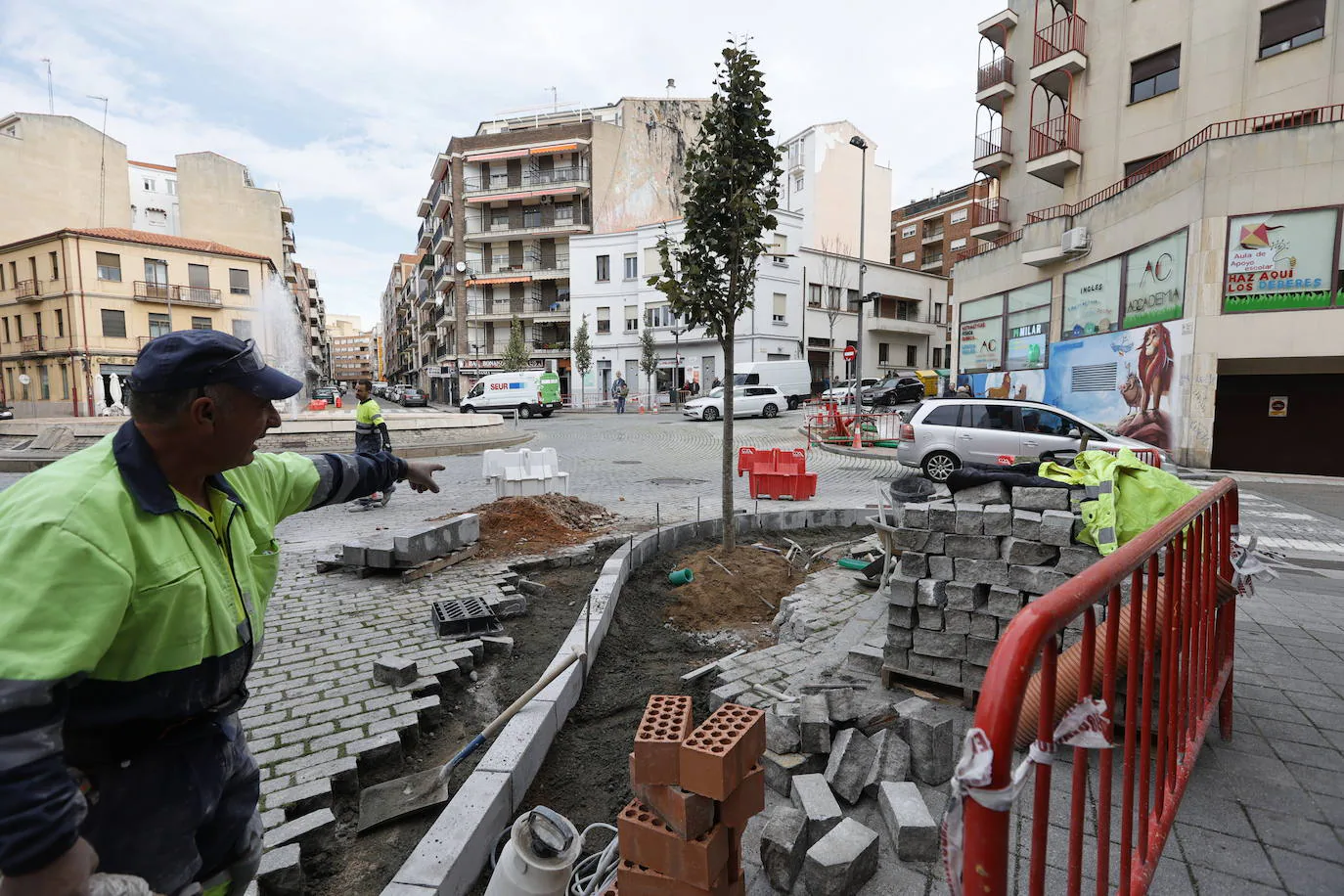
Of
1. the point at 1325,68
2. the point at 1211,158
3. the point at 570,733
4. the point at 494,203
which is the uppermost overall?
the point at 494,203

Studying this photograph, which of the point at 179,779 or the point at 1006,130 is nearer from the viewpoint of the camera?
the point at 179,779

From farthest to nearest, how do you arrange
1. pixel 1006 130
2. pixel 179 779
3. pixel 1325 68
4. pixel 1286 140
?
pixel 1006 130 → pixel 1325 68 → pixel 1286 140 → pixel 179 779

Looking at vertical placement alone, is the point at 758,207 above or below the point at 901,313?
below

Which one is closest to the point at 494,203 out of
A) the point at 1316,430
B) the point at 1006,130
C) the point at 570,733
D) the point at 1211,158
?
the point at 1006,130

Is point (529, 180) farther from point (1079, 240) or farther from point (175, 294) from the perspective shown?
point (1079, 240)

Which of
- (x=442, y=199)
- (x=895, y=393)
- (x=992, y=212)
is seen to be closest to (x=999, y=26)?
(x=992, y=212)

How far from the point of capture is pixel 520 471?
990 centimetres

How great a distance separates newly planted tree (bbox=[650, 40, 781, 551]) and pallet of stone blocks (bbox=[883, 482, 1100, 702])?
3.09m

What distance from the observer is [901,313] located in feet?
166

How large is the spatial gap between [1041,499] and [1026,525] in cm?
20

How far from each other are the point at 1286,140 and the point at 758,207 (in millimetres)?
14942

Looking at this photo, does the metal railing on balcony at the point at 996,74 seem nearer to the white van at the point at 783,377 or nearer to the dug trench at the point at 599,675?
the white van at the point at 783,377

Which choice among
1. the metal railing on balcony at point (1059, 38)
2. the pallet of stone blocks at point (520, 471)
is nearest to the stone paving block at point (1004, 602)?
the pallet of stone blocks at point (520, 471)

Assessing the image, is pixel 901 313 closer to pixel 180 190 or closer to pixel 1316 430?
pixel 1316 430
